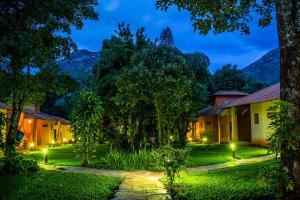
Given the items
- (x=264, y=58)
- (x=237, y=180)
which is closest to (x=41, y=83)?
(x=237, y=180)

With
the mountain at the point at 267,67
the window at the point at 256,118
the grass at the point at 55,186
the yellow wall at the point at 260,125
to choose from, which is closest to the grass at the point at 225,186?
the grass at the point at 55,186

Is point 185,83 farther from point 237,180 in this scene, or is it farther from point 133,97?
point 237,180

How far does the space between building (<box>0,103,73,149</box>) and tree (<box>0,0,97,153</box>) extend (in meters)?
13.0

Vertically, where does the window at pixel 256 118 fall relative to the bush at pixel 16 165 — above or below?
above

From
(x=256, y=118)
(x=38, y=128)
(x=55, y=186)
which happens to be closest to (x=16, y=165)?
(x=55, y=186)

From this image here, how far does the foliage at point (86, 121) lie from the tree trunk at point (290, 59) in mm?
9685

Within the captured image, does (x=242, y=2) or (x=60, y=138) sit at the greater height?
(x=242, y=2)

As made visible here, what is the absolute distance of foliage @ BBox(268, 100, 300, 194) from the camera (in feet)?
19.8

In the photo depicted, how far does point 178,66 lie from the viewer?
642 inches

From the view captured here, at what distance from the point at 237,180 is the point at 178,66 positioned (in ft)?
25.6

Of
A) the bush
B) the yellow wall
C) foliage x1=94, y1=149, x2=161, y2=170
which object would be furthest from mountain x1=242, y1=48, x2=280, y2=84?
the bush

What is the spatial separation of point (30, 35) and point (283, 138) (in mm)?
6252

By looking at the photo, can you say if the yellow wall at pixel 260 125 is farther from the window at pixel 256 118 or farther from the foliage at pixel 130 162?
the foliage at pixel 130 162

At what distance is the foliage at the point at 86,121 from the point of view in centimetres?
1484
